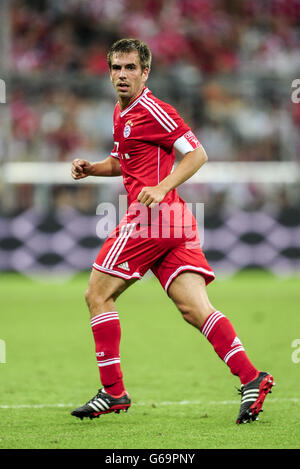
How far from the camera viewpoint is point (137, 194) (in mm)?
5359

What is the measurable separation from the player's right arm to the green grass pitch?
151 centimetres

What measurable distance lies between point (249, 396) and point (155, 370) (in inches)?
85.7

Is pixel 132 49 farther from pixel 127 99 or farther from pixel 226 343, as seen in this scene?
pixel 226 343

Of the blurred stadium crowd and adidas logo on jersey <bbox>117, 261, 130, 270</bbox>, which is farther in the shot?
the blurred stadium crowd

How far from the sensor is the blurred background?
15.9 m

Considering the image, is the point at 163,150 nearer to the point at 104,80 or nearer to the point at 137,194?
the point at 137,194

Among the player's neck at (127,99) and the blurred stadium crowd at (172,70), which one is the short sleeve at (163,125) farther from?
the blurred stadium crowd at (172,70)

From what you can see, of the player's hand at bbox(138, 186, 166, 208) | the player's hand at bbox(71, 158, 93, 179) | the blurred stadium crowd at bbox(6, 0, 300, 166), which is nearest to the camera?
the player's hand at bbox(138, 186, 166, 208)

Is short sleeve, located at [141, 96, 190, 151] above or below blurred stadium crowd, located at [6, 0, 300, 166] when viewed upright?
below

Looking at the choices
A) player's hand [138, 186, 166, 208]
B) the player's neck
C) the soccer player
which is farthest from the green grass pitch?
the player's neck

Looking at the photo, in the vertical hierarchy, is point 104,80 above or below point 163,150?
above

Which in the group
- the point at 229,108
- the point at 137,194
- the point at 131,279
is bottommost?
the point at 131,279

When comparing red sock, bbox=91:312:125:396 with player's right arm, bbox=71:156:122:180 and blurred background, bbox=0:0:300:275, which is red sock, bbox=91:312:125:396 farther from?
blurred background, bbox=0:0:300:275
